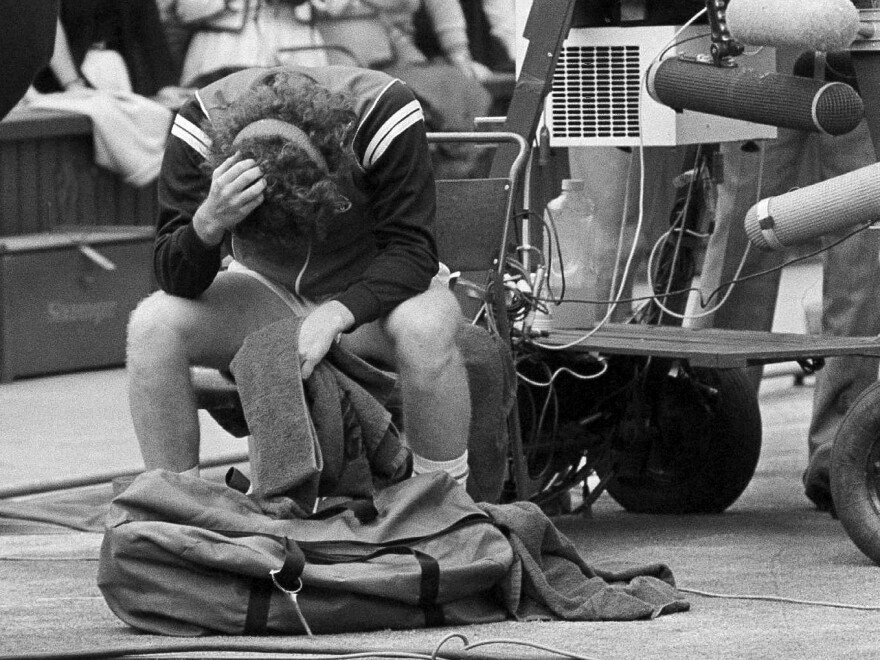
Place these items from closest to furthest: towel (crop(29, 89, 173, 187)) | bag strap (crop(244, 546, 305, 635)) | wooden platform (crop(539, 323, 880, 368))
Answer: bag strap (crop(244, 546, 305, 635)) < wooden platform (crop(539, 323, 880, 368)) < towel (crop(29, 89, 173, 187))

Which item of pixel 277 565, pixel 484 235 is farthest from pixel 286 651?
pixel 484 235

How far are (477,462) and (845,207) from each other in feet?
2.89

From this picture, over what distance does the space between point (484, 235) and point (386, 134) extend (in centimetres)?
45

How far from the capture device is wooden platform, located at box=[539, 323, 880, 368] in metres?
4.45

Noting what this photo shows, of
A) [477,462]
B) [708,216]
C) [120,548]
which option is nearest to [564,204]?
[708,216]

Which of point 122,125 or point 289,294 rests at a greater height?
point 289,294

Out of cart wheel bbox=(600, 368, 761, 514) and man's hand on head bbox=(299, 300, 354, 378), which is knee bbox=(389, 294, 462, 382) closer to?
man's hand on head bbox=(299, 300, 354, 378)

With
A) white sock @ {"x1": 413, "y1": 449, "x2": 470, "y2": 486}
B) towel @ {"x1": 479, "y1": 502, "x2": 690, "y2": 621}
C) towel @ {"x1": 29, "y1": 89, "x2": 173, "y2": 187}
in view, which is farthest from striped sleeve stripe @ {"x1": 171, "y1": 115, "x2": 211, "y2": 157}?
towel @ {"x1": 29, "y1": 89, "x2": 173, "y2": 187}

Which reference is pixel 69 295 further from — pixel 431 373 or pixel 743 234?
pixel 431 373

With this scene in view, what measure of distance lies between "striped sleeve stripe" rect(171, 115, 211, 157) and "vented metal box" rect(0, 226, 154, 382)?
357 centimetres

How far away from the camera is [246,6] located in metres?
8.75

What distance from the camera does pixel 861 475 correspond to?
4227 mm

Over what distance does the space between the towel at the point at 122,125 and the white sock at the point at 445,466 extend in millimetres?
4492

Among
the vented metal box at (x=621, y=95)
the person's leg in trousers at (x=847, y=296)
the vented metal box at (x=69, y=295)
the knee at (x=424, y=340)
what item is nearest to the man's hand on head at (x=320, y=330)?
the knee at (x=424, y=340)
